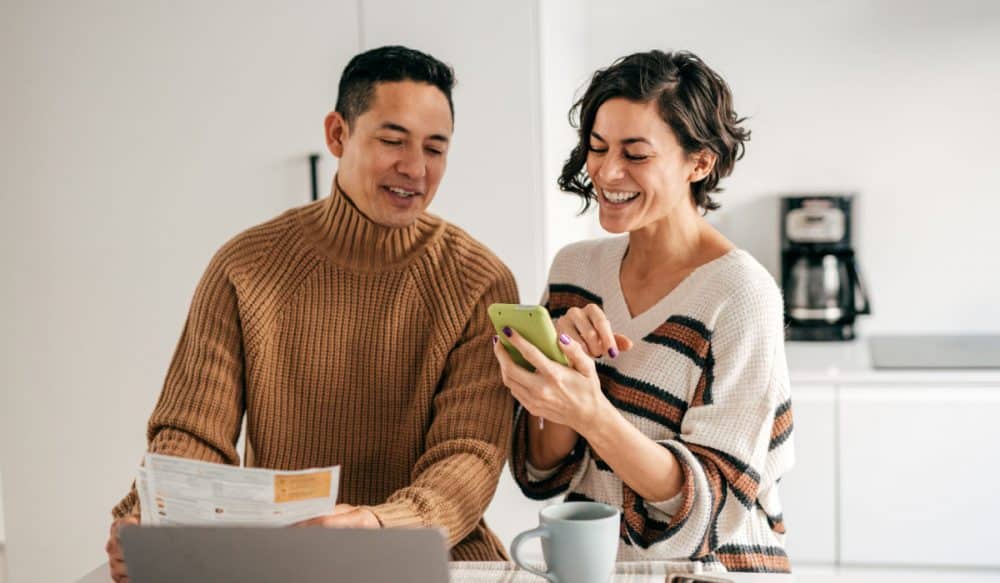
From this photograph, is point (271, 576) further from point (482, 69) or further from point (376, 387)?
point (482, 69)

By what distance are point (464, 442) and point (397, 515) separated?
6.5 inches

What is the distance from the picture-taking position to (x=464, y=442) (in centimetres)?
136

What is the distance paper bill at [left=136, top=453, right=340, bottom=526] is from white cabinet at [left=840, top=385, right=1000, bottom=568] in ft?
5.78

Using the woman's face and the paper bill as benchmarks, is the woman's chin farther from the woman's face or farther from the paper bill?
the paper bill

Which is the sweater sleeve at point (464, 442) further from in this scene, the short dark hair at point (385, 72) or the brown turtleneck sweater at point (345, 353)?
the short dark hair at point (385, 72)

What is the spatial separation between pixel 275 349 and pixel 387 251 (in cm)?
22

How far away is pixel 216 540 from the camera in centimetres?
88

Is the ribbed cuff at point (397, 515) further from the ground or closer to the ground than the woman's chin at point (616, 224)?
closer to the ground

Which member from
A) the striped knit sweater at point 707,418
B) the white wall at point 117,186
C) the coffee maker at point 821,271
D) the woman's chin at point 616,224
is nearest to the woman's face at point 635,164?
the woman's chin at point 616,224

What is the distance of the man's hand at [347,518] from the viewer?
1173mm

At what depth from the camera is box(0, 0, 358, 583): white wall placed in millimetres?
2346

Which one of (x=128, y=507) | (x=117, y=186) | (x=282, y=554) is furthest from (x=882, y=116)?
(x=282, y=554)

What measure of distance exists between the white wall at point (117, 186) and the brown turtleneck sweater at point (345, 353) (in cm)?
93

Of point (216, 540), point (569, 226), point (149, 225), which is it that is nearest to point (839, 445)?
point (569, 226)
